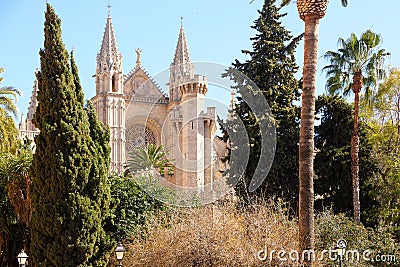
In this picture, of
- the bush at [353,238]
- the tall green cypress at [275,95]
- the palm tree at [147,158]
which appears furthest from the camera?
the palm tree at [147,158]

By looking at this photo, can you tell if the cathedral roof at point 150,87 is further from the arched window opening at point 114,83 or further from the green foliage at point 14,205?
the green foliage at point 14,205

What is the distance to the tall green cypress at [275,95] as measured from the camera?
1970cm

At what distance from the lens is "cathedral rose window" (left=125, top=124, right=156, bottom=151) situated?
1526 inches

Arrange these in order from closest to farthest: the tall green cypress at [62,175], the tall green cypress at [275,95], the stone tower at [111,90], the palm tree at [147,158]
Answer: the tall green cypress at [62,175], the tall green cypress at [275,95], the palm tree at [147,158], the stone tower at [111,90]

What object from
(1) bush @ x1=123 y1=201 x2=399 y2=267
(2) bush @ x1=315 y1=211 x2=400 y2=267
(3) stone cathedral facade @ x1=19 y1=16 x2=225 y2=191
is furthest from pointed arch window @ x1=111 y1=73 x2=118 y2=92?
(1) bush @ x1=123 y1=201 x2=399 y2=267

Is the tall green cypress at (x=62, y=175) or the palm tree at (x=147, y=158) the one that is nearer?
the tall green cypress at (x=62, y=175)

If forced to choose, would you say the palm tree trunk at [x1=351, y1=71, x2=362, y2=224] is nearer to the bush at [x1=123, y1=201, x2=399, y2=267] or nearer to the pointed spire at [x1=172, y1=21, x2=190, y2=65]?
the bush at [x1=123, y1=201, x2=399, y2=267]

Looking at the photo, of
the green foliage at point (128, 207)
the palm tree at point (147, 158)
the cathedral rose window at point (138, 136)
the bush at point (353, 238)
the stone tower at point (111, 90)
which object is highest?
the stone tower at point (111, 90)

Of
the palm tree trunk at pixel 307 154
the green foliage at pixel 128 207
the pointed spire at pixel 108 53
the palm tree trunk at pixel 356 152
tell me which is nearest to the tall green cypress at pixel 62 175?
the green foliage at pixel 128 207

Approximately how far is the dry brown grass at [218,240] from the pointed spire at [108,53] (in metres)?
25.6

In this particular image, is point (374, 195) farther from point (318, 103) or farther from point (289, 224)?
point (289, 224)

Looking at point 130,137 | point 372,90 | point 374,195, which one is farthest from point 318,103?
point 130,137

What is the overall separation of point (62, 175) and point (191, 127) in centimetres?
2271

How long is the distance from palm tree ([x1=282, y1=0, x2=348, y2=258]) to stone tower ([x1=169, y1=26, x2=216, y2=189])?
780 inches
